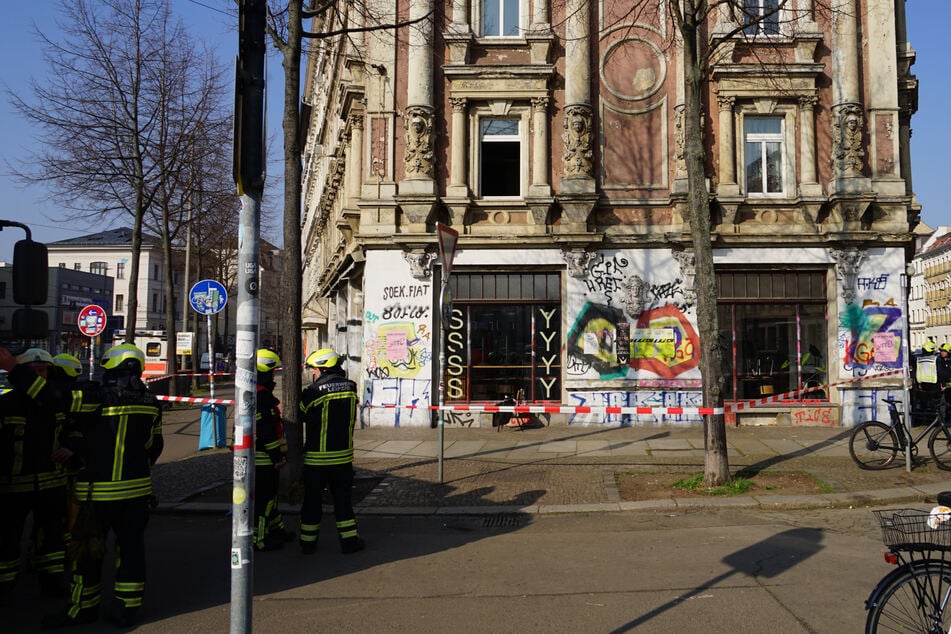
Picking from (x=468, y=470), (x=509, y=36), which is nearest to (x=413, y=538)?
(x=468, y=470)

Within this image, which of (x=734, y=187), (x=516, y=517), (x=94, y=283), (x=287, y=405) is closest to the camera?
(x=516, y=517)

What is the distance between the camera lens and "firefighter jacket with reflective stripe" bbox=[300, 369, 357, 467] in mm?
6528

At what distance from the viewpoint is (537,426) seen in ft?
49.9

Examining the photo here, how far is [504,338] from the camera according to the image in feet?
52.3

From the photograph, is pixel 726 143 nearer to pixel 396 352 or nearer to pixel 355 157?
pixel 396 352

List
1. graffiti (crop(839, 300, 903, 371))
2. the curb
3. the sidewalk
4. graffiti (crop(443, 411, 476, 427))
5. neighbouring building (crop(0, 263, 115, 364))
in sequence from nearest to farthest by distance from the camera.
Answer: the curb < the sidewalk < graffiti (crop(839, 300, 903, 371)) < graffiti (crop(443, 411, 476, 427)) < neighbouring building (crop(0, 263, 115, 364))

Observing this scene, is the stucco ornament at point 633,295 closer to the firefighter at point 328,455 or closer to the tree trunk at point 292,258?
the tree trunk at point 292,258

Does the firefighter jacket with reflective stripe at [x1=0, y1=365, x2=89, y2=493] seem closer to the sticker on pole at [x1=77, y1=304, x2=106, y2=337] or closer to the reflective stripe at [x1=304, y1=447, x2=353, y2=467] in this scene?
the reflective stripe at [x1=304, y1=447, x2=353, y2=467]

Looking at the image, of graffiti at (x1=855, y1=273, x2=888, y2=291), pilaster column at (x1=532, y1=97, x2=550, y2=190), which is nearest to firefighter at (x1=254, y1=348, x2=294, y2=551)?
pilaster column at (x1=532, y1=97, x2=550, y2=190)

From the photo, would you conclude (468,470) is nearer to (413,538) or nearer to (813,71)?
(413,538)

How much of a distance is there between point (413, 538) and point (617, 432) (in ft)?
25.9

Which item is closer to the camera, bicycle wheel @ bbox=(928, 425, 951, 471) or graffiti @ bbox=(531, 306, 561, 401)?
bicycle wheel @ bbox=(928, 425, 951, 471)

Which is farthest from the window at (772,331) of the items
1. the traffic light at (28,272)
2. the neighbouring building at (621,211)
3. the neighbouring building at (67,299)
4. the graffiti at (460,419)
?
the neighbouring building at (67,299)

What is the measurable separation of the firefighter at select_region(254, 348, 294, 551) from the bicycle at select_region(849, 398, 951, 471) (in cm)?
796
